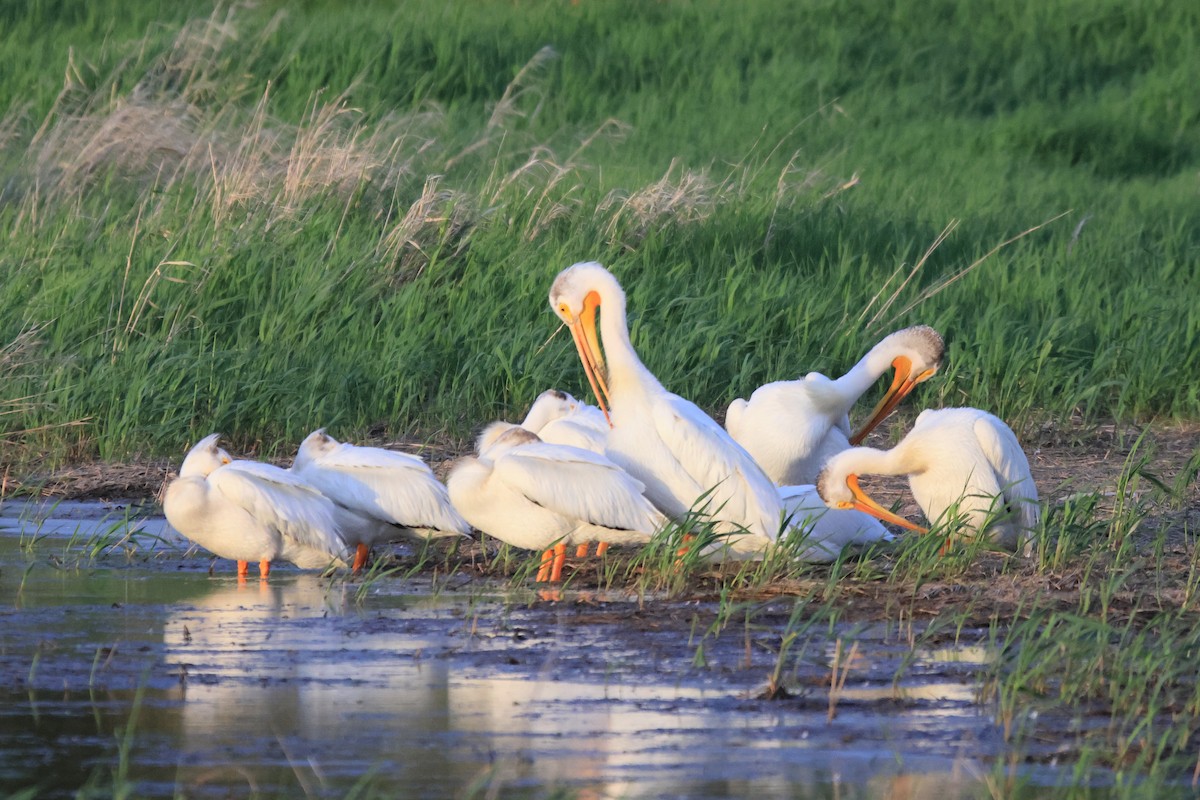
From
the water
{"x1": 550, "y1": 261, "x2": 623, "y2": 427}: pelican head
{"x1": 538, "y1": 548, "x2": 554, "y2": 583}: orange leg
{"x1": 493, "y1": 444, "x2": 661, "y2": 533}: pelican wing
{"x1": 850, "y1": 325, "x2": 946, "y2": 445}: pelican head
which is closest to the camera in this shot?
the water

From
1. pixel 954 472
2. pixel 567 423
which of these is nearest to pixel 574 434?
pixel 567 423

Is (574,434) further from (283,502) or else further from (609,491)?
(283,502)

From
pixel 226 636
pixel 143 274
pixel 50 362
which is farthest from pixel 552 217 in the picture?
pixel 226 636

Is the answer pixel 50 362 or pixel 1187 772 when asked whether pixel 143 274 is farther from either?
pixel 1187 772

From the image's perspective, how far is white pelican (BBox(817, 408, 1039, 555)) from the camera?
672cm

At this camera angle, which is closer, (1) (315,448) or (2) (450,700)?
(2) (450,700)

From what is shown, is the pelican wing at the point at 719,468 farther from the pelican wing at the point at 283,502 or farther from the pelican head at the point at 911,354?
the pelican head at the point at 911,354

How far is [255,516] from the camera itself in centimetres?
643

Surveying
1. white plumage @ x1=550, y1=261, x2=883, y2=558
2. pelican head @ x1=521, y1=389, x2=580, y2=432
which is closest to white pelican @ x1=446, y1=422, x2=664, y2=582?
white plumage @ x1=550, y1=261, x2=883, y2=558

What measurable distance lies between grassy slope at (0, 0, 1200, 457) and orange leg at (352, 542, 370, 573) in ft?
6.91

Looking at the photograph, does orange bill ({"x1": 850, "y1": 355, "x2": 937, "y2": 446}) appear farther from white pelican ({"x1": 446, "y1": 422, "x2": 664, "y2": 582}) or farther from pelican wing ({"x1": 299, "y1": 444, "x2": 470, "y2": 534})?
pelican wing ({"x1": 299, "y1": 444, "x2": 470, "y2": 534})

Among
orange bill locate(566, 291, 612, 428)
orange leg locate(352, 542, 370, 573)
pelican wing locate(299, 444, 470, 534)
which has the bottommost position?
orange leg locate(352, 542, 370, 573)

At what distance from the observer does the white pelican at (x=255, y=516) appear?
641 cm

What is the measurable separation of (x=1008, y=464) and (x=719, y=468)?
1.10m
